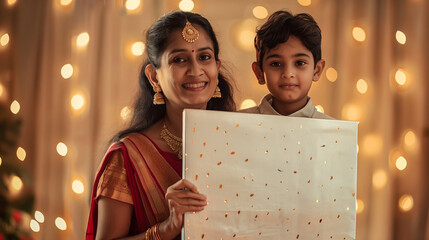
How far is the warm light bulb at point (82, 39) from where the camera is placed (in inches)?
97.0

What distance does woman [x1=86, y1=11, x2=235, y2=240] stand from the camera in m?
1.36

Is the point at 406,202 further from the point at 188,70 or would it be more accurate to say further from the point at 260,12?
the point at 188,70

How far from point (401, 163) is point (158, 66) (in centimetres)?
153

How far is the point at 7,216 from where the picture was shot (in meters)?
0.55

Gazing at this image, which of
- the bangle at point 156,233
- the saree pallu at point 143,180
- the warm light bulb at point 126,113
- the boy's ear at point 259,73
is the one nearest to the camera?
the bangle at point 156,233

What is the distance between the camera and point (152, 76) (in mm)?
1478

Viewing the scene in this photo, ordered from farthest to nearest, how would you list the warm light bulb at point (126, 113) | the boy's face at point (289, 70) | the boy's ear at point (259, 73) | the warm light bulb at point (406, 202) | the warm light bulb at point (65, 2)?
the warm light bulb at point (65, 2), the warm light bulb at point (406, 202), the warm light bulb at point (126, 113), the boy's ear at point (259, 73), the boy's face at point (289, 70)

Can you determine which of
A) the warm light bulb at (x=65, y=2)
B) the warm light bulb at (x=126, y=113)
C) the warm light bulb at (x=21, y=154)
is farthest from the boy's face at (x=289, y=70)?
the warm light bulb at (x=21, y=154)

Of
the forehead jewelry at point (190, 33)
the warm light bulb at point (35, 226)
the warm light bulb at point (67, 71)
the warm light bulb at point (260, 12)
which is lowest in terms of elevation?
the warm light bulb at point (35, 226)

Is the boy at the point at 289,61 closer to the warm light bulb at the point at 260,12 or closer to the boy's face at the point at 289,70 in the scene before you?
the boy's face at the point at 289,70

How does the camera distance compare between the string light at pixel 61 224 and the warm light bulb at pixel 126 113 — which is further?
the string light at pixel 61 224

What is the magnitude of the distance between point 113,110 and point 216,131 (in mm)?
1384

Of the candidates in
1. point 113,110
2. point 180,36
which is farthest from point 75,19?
point 180,36

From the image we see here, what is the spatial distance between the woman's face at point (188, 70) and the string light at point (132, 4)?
1.14 metres
